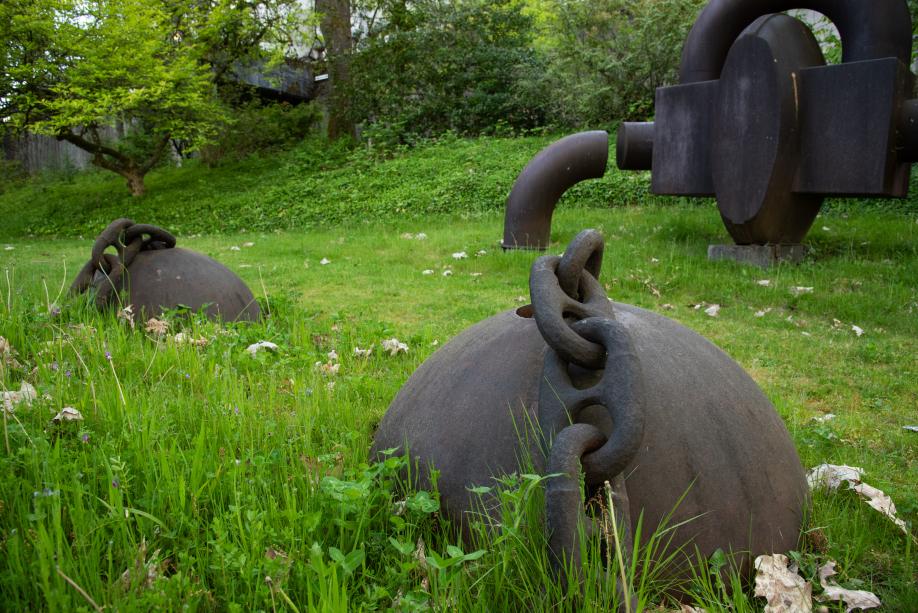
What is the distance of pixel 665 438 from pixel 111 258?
4.10 metres

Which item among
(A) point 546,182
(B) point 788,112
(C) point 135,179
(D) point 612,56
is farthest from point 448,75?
(B) point 788,112

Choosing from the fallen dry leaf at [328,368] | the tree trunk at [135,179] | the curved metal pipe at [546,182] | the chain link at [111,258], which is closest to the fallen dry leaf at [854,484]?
the fallen dry leaf at [328,368]

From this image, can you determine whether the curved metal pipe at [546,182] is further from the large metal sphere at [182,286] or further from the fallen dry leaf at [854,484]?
the fallen dry leaf at [854,484]

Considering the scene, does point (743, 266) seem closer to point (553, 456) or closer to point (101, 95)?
point (553, 456)

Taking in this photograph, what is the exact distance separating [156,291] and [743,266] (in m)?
5.57

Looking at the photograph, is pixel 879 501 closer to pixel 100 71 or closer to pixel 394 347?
pixel 394 347

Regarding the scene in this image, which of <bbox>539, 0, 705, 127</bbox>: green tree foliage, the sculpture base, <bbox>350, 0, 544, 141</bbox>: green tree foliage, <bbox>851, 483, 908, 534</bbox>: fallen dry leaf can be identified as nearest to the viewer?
<bbox>851, 483, 908, 534</bbox>: fallen dry leaf

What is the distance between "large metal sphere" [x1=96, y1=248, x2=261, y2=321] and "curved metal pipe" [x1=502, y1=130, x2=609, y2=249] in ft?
14.2

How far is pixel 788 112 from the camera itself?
279 inches

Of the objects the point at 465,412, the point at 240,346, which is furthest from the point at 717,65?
the point at 465,412

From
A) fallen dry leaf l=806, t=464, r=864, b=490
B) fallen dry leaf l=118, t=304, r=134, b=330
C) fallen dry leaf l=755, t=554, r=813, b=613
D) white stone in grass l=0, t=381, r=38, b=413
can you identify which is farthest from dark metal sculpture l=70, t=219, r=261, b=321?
fallen dry leaf l=755, t=554, r=813, b=613

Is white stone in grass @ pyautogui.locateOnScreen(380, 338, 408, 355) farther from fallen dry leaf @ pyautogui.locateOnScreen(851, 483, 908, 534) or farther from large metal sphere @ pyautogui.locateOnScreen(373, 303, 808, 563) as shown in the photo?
fallen dry leaf @ pyautogui.locateOnScreen(851, 483, 908, 534)

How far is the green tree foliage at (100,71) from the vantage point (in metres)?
14.8

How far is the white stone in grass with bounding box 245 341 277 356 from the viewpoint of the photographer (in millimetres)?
4133
